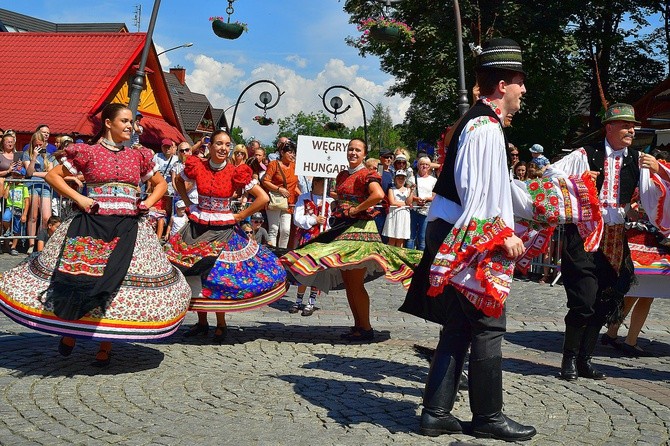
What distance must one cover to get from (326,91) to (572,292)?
18.3m

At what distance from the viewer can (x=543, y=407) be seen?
5.59 metres

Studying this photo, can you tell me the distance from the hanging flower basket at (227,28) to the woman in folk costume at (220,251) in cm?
892

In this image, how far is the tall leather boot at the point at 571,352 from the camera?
6.51 m

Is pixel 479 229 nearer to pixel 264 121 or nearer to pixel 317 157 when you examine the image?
pixel 317 157

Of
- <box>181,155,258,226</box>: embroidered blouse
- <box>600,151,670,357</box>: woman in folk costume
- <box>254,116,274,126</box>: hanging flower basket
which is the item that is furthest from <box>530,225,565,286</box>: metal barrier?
<box>254,116,274,126</box>: hanging flower basket

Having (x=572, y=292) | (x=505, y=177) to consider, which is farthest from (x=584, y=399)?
(x=505, y=177)

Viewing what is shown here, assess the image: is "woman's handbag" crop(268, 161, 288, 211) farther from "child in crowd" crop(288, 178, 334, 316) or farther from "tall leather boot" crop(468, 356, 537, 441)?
"tall leather boot" crop(468, 356, 537, 441)

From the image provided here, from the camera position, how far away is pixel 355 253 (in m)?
7.79

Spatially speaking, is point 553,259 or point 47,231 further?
point 553,259

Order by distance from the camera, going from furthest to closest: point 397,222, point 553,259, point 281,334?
point 397,222 < point 553,259 < point 281,334

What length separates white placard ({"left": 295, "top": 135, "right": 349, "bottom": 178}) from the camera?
401 inches

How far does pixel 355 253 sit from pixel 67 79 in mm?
22458

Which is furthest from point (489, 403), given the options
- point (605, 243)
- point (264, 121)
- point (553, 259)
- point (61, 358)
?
point (264, 121)

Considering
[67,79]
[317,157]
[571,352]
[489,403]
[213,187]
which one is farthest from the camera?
[67,79]
